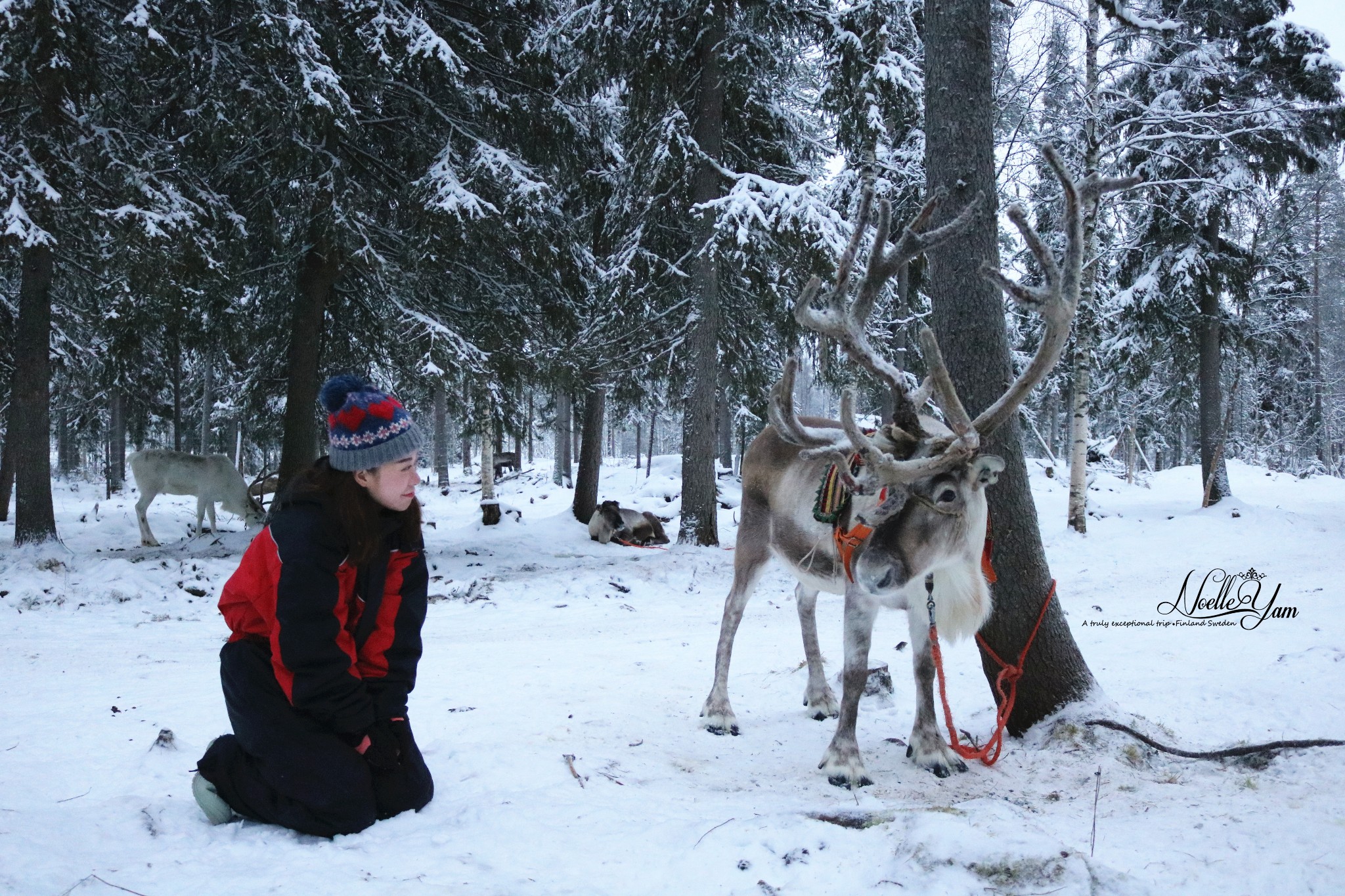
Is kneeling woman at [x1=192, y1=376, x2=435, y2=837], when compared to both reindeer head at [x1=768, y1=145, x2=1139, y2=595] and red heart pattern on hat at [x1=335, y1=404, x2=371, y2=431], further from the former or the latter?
reindeer head at [x1=768, y1=145, x2=1139, y2=595]

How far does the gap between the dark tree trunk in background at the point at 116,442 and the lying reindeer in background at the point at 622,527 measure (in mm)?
15940

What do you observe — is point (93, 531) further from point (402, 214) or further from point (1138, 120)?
point (1138, 120)

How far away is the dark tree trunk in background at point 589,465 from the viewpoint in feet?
51.5

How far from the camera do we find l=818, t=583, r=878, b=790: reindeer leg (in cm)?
375

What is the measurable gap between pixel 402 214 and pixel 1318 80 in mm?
17262

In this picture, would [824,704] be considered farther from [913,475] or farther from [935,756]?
[913,475]

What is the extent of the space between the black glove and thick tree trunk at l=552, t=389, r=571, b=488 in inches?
866

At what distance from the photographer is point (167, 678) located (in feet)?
18.5

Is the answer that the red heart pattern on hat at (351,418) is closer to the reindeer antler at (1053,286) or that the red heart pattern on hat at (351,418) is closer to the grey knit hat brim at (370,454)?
the grey knit hat brim at (370,454)

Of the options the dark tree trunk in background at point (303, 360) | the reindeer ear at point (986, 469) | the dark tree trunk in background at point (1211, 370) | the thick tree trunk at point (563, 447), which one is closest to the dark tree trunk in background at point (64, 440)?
the thick tree trunk at point (563, 447)

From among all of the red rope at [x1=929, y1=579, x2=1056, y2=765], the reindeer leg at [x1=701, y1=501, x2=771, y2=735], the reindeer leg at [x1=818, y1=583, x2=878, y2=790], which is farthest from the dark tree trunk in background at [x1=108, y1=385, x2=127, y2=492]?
the red rope at [x1=929, y1=579, x2=1056, y2=765]

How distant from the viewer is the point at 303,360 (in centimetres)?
1138

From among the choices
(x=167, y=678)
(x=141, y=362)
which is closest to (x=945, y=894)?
(x=167, y=678)

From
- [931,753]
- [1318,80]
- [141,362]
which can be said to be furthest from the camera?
[141,362]
